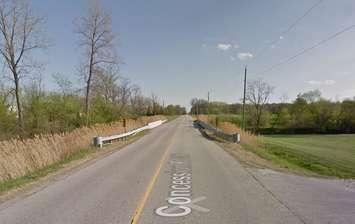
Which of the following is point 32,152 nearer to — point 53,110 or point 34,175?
point 34,175

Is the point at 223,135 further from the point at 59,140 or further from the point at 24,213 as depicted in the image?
the point at 24,213

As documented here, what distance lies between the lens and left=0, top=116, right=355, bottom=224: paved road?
5.46m

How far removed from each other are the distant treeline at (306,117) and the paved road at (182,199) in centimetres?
5618

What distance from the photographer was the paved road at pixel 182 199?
5.46m

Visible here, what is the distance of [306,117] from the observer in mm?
75812

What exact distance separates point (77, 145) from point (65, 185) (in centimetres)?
935

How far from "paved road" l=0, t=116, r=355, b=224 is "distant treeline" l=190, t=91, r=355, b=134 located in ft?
184

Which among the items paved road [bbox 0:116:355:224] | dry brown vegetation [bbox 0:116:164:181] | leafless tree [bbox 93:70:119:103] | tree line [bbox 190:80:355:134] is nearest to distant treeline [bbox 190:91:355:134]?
tree line [bbox 190:80:355:134]

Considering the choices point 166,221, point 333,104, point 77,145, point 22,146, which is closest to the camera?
point 166,221

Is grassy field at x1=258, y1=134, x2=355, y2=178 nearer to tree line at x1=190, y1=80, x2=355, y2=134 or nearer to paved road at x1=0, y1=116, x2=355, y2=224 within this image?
paved road at x1=0, y1=116, x2=355, y2=224

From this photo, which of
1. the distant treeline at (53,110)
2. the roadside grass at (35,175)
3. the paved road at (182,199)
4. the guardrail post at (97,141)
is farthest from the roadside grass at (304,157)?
the distant treeline at (53,110)

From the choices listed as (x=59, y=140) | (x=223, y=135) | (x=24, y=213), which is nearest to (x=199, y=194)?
(x=24, y=213)

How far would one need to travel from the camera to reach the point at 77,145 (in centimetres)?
1748

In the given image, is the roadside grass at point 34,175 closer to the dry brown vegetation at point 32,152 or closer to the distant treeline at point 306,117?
the dry brown vegetation at point 32,152
